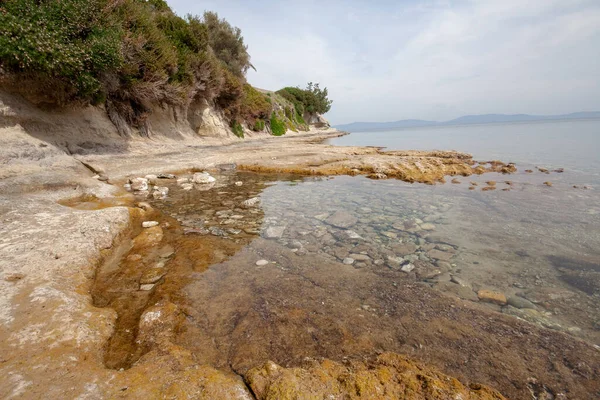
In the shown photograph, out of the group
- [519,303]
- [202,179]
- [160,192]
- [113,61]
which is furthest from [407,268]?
[113,61]

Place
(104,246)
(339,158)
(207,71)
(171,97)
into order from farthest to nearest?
(207,71)
(171,97)
(339,158)
(104,246)

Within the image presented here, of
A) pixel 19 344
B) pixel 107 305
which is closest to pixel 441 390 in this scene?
pixel 19 344

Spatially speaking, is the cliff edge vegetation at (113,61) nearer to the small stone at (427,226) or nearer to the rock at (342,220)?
the rock at (342,220)

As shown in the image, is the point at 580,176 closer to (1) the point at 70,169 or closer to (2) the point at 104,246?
(2) the point at 104,246

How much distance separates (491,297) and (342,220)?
3563mm

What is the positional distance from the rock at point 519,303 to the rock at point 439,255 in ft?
3.94

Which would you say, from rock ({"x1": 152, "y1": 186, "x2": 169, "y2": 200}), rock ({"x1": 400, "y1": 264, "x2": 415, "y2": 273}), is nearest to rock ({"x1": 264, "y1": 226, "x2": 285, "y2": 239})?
rock ({"x1": 400, "y1": 264, "x2": 415, "y2": 273})

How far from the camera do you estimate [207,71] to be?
2200 cm

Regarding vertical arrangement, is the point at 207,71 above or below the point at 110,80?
above

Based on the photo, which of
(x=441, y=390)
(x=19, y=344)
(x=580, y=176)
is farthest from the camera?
(x=580, y=176)

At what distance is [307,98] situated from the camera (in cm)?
7138

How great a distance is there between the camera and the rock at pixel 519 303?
3.43 m

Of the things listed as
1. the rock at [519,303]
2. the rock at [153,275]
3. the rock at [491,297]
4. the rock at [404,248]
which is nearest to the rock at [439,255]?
the rock at [404,248]

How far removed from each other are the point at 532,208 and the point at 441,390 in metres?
8.39
